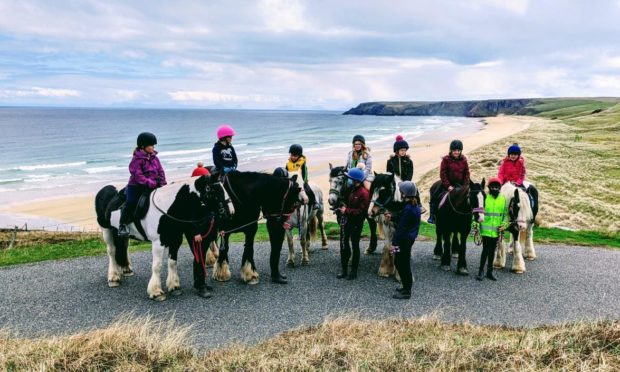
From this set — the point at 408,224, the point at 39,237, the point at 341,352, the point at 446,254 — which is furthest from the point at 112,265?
the point at 39,237

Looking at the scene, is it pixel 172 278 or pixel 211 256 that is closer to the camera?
pixel 172 278

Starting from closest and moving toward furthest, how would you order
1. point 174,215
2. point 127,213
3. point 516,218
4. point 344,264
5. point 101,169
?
point 174,215
point 127,213
point 344,264
point 516,218
point 101,169

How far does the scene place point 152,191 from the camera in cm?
801

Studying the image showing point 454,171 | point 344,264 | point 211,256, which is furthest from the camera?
point 211,256

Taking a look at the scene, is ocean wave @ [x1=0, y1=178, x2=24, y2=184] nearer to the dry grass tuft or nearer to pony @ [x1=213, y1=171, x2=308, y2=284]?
the dry grass tuft

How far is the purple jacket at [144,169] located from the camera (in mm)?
7660

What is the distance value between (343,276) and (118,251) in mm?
4741

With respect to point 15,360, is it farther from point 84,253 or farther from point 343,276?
point 84,253

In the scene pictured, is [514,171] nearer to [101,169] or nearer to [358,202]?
[358,202]

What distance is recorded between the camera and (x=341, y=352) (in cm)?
520

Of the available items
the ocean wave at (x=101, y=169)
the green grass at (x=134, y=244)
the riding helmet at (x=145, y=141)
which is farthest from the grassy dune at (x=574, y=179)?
the ocean wave at (x=101, y=169)

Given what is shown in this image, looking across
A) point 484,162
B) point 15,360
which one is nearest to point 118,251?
point 15,360

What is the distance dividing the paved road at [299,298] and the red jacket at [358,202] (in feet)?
4.82

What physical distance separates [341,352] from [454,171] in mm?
5655
